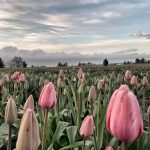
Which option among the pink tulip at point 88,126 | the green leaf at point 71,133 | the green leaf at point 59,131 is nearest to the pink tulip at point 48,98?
the pink tulip at point 88,126

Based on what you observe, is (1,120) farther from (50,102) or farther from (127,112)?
(127,112)

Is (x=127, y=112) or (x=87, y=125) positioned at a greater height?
(x=127, y=112)

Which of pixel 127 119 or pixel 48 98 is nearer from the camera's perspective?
pixel 127 119

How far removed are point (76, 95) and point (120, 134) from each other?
372 cm

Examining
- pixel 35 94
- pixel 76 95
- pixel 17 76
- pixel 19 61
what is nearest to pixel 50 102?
pixel 76 95

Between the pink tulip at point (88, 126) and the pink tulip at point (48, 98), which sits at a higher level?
the pink tulip at point (48, 98)

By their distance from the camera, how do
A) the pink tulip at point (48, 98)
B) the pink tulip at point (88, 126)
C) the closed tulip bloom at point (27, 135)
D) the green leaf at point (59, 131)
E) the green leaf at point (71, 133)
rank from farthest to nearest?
1. the green leaf at point (71, 133)
2. the green leaf at point (59, 131)
3. the pink tulip at point (48, 98)
4. the pink tulip at point (88, 126)
5. the closed tulip bloom at point (27, 135)

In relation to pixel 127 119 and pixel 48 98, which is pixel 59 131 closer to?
pixel 48 98

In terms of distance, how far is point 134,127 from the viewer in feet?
5.89

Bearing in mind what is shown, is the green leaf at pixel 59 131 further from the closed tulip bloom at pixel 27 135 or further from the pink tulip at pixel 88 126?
the closed tulip bloom at pixel 27 135

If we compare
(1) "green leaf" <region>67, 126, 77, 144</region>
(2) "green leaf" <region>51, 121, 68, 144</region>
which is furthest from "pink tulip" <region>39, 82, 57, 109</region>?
(1) "green leaf" <region>67, 126, 77, 144</region>

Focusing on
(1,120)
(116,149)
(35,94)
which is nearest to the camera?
(116,149)

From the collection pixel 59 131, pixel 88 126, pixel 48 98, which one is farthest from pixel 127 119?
pixel 59 131

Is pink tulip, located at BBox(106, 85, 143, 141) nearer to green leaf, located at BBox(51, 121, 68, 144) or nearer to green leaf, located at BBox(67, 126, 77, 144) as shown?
green leaf, located at BBox(51, 121, 68, 144)
